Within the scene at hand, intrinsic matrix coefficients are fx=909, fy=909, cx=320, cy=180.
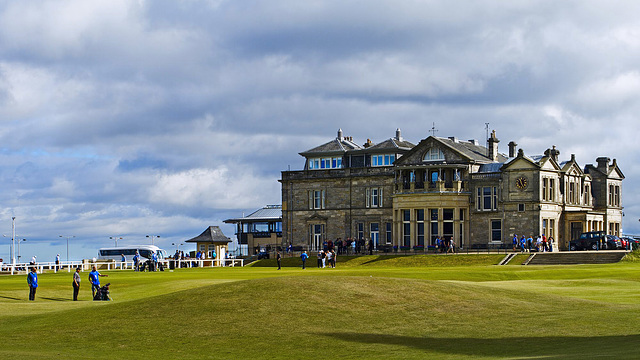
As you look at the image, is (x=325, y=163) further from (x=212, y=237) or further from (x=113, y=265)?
(x=113, y=265)

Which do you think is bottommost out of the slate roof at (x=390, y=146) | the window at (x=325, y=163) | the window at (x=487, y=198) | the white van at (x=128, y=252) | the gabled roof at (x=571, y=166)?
the white van at (x=128, y=252)

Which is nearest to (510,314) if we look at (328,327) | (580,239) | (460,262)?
(328,327)

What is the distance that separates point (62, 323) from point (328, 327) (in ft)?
33.2

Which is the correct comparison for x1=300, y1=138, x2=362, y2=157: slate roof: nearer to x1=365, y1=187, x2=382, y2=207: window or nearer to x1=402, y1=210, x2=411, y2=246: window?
x1=365, y1=187, x2=382, y2=207: window

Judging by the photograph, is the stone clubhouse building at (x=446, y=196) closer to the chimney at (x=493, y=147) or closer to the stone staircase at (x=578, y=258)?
the chimney at (x=493, y=147)

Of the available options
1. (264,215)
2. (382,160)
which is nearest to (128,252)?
(264,215)

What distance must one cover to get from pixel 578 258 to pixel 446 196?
63.8 ft

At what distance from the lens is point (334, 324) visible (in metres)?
31.6

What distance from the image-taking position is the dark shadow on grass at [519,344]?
2422 centimetres

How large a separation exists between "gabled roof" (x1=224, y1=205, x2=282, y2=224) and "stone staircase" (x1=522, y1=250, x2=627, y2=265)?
57240 millimetres

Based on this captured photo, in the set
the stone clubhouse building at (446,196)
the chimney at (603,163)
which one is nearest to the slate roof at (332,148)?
the stone clubhouse building at (446,196)

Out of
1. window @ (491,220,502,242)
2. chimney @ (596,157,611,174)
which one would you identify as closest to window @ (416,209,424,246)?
window @ (491,220,502,242)

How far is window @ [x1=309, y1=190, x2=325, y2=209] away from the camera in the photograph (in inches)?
4078

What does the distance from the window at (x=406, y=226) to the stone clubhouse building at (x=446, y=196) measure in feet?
0.35
